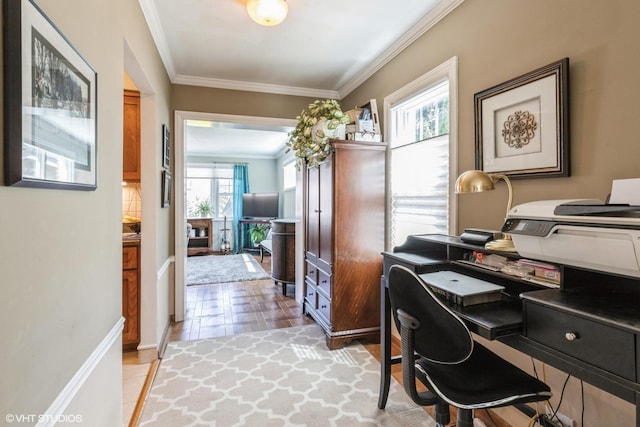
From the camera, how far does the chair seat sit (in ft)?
3.80

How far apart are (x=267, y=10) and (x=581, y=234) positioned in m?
2.01

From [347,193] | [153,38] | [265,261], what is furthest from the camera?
[265,261]

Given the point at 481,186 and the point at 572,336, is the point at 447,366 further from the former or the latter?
the point at 481,186

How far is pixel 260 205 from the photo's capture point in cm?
779

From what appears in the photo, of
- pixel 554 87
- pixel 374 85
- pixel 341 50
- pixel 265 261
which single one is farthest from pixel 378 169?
pixel 265 261

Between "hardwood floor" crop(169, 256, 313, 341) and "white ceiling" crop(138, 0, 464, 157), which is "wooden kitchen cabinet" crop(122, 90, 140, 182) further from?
"hardwood floor" crop(169, 256, 313, 341)

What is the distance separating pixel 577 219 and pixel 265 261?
6.27 m

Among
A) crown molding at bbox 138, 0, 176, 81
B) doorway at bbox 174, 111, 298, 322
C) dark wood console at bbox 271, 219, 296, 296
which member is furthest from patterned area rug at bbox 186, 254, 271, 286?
crown molding at bbox 138, 0, 176, 81

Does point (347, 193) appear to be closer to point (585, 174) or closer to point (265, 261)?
Answer: point (585, 174)

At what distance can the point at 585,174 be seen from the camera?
4.53ft

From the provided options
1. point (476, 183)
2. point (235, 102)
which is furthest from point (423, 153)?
point (235, 102)

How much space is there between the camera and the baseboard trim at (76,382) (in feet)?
3.07

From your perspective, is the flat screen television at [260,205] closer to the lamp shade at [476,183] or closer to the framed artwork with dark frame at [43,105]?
the lamp shade at [476,183]

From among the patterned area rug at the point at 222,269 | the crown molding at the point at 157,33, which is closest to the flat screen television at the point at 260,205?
the patterned area rug at the point at 222,269
